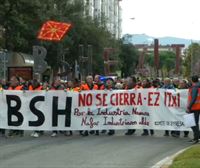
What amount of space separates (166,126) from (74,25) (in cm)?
4044

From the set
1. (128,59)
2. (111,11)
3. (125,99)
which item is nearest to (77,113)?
(125,99)

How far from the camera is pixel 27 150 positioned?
520 inches

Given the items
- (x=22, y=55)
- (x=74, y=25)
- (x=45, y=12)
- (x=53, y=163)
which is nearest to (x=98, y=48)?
(x=74, y=25)

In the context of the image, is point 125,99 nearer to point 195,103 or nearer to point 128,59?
point 195,103

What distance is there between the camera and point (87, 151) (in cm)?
1301

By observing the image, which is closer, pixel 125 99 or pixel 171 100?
pixel 171 100

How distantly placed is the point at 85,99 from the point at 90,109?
1.06 ft

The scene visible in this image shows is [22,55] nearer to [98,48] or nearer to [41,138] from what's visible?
[98,48]

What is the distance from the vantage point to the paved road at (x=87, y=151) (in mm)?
11188

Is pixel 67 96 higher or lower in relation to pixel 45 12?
lower

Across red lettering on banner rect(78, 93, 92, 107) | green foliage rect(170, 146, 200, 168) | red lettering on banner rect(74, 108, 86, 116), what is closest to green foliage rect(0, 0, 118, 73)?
red lettering on banner rect(78, 93, 92, 107)

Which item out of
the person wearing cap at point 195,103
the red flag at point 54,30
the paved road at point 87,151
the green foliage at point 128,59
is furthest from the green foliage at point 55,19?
the person wearing cap at point 195,103

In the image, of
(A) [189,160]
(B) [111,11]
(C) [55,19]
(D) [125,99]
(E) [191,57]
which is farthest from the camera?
(B) [111,11]

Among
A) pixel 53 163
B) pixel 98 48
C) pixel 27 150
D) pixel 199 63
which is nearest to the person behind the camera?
pixel 53 163
